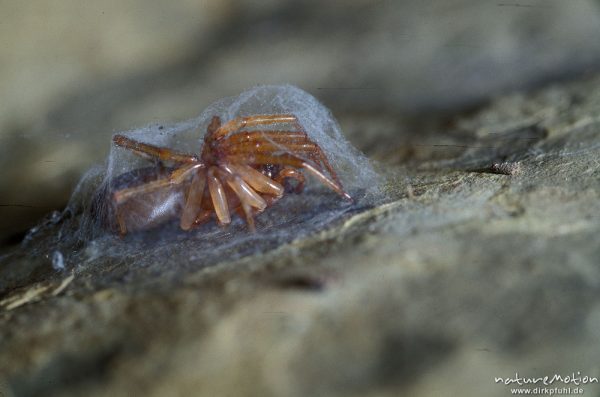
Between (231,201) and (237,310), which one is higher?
(231,201)

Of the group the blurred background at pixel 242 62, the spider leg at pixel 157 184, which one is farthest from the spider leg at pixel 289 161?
the blurred background at pixel 242 62

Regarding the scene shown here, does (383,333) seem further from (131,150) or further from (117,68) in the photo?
(117,68)

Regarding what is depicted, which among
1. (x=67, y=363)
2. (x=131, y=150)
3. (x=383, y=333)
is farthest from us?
(x=131, y=150)

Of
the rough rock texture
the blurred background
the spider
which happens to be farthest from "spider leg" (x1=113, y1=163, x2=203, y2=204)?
the blurred background

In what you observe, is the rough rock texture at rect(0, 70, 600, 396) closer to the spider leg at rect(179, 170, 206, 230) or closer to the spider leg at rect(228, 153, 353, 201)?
the spider leg at rect(228, 153, 353, 201)

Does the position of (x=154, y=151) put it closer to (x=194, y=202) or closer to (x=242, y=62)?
(x=194, y=202)

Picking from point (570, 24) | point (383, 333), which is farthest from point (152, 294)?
point (570, 24)
